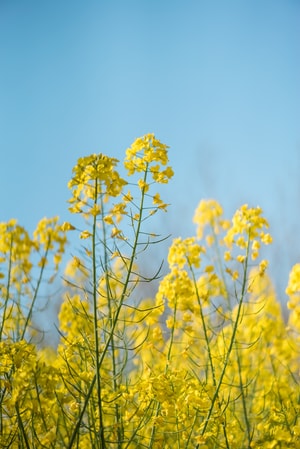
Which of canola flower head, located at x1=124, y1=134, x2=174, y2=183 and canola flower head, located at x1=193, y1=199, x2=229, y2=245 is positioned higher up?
canola flower head, located at x1=193, y1=199, x2=229, y2=245

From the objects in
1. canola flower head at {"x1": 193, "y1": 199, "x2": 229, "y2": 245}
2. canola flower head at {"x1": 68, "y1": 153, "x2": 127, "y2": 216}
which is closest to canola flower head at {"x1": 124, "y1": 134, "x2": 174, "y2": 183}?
canola flower head at {"x1": 68, "y1": 153, "x2": 127, "y2": 216}

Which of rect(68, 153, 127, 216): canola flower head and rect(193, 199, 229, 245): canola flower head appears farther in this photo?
rect(193, 199, 229, 245): canola flower head

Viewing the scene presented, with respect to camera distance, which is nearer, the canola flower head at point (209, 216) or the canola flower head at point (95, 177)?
the canola flower head at point (95, 177)

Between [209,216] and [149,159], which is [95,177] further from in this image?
[209,216]

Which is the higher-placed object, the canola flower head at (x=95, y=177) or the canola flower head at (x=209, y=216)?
the canola flower head at (x=209, y=216)

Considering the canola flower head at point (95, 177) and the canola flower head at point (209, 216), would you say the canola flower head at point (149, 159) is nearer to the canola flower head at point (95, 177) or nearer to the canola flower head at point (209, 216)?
the canola flower head at point (95, 177)

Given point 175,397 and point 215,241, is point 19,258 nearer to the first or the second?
point 215,241

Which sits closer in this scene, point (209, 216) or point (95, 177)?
point (95, 177)

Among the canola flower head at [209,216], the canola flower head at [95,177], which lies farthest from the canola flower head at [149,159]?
the canola flower head at [209,216]

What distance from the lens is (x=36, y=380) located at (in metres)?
2.79

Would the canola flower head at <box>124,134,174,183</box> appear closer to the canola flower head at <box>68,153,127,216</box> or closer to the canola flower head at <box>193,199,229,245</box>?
the canola flower head at <box>68,153,127,216</box>

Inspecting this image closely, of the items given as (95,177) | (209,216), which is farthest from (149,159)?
(209,216)

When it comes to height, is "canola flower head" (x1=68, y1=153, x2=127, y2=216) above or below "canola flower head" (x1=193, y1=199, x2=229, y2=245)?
below

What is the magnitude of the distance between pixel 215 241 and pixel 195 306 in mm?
1336
